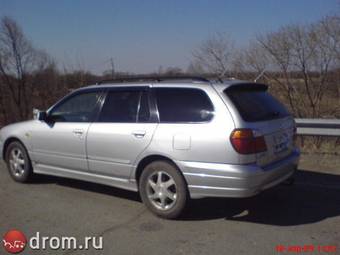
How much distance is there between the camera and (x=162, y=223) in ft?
14.7

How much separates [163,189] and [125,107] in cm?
119

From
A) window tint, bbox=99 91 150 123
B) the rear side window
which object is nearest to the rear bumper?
the rear side window

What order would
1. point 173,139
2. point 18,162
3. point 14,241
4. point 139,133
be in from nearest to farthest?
point 14,241 < point 173,139 < point 139,133 < point 18,162

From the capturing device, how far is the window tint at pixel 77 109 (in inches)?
214

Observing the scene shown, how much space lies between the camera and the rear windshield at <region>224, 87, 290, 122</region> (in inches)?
172

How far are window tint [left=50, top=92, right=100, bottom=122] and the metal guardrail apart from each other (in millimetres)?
3950

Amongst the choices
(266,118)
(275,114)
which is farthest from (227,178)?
(275,114)

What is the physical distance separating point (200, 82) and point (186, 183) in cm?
117

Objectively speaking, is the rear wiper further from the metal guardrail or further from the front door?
the metal guardrail

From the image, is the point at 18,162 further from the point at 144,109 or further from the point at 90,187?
the point at 144,109

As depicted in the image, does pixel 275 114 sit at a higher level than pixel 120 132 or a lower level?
higher

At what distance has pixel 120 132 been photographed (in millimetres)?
4926

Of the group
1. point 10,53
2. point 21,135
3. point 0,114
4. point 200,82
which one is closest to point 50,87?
point 0,114

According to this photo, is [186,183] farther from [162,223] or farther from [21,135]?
[21,135]
